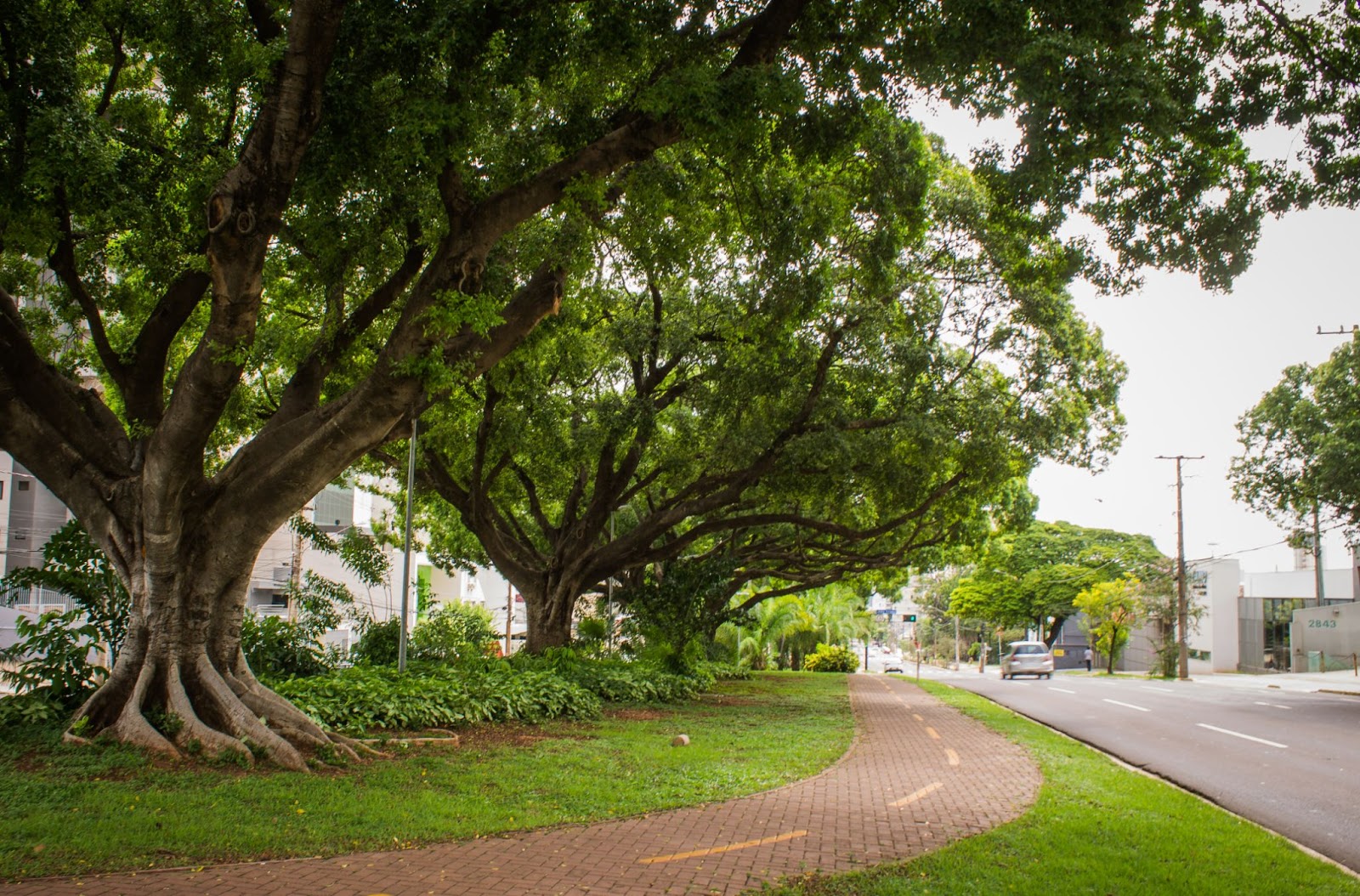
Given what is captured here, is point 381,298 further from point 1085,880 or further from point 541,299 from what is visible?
point 1085,880

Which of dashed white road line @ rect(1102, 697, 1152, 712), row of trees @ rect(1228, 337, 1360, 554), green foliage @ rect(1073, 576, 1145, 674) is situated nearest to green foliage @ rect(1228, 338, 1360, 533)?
row of trees @ rect(1228, 337, 1360, 554)

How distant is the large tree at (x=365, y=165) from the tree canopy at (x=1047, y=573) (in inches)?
2047

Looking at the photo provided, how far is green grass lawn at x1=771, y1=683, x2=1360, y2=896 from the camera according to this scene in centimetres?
530

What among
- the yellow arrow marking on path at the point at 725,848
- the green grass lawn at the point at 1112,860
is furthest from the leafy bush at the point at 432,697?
the green grass lawn at the point at 1112,860

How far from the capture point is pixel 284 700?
9.15 meters

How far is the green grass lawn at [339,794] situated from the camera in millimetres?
5539

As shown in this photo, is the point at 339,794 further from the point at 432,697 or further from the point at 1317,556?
the point at 1317,556

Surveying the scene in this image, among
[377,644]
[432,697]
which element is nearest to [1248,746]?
[432,697]

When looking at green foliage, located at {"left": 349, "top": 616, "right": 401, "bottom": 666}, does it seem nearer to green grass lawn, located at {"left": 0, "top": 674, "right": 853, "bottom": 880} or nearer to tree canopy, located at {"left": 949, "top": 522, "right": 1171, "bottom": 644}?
green grass lawn, located at {"left": 0, "top": 674, "right": 853, "bottom": 880}

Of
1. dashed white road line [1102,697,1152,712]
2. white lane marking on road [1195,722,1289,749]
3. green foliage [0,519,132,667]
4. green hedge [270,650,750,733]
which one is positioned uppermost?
green foliage [0,519,132,667]

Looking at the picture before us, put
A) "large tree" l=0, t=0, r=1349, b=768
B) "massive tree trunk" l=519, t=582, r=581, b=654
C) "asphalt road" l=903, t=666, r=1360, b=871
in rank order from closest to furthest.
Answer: "large tree" l=0, t=0, r=1349, b=768 → "asphalt road" l=903, t=666, r=1360, b=871 → "massive tree trunk" l=519, t=582, r=581, b=654

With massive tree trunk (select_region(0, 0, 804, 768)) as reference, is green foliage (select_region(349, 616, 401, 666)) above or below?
below

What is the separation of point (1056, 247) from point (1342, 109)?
2.60 m

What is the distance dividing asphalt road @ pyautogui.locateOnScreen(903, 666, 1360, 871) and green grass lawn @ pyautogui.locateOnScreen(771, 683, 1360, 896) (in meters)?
0.65
